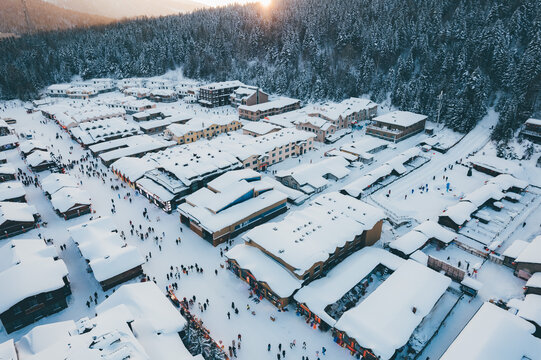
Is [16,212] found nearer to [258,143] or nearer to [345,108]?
[258,143]

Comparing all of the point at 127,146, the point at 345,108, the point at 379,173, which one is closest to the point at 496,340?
the point at 379,173

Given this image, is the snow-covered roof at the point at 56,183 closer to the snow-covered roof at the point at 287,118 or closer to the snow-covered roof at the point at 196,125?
the snow-covered roof at the point at 196,125

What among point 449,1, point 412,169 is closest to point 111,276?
point 412,169

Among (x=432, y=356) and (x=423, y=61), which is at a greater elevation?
(x=423, y=61)

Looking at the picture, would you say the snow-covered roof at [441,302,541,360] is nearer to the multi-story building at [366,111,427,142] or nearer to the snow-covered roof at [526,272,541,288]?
the snow-covered roof at [526,272,541,288]

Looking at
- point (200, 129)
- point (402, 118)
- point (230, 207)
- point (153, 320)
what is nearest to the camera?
point (153, 320)

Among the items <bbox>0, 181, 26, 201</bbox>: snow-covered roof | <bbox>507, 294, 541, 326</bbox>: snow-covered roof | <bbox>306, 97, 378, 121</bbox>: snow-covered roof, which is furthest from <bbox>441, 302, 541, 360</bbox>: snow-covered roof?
<bbox>306, 97, 378, 121</bbox>: snow-covered roof

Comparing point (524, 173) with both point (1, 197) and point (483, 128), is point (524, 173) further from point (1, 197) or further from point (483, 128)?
point (1, 197)

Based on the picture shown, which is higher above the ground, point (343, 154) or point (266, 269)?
point (343, 154)
